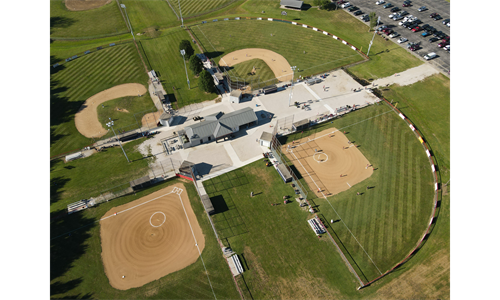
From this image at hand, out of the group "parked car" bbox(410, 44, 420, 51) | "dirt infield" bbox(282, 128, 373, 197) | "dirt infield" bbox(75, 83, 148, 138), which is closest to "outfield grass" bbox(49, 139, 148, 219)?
"dirt infield" bbox(75, 83, 148, 138)

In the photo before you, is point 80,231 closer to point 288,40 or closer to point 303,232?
point 303,232

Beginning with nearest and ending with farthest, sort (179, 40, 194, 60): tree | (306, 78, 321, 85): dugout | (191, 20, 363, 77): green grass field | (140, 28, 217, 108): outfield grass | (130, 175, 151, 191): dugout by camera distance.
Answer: (130, 175, 151, 191): dugout, (140, 28, 217, 108): outfield grass, (306, 78, 321, 85): dugout, (179, 40, 194, 60): tree, (191, 20, 363, 77): green grass field

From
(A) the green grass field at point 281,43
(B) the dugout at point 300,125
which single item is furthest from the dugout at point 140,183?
(A) the green grass field at point 281,43

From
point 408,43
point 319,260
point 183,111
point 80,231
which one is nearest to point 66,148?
point 80,231

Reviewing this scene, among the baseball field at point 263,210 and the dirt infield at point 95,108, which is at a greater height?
the dirt infield at point 95,108

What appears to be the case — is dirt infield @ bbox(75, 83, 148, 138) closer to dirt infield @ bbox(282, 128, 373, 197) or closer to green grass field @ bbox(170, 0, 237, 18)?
dirt infield @ bbox(282, 128, 373, 197)

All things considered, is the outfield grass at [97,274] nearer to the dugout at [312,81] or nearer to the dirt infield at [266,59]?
the dugout at [312,81]

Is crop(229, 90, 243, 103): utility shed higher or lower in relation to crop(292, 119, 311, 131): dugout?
higher
